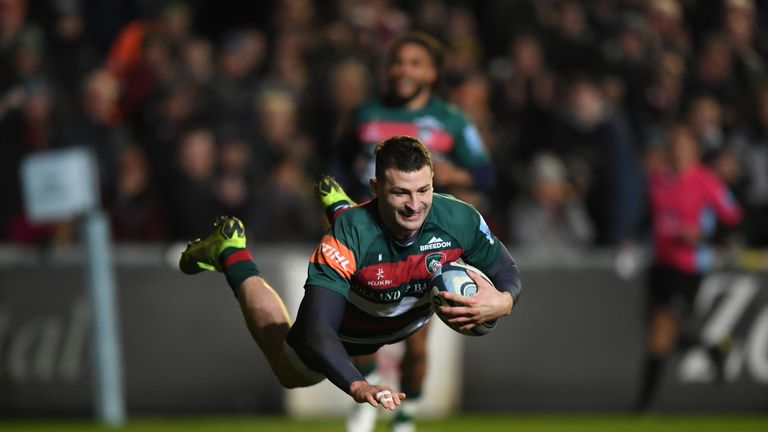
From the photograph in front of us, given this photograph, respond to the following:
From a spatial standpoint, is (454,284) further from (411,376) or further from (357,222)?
(411,376)

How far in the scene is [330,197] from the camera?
747 centimetres

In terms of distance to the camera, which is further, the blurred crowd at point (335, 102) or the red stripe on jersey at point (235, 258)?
the blurred crowd at point (335, 102)

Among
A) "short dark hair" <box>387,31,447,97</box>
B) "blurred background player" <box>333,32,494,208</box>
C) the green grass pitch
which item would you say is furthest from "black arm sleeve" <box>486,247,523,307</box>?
the green grass pitch

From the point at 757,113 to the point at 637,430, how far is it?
15.9 ft

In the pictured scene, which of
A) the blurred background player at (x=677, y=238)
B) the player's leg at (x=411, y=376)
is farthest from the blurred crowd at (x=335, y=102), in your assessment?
the player's leg at (x=411, y=376)

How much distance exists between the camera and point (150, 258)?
12508 mm

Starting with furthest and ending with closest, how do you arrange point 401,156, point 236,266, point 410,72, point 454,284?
point 410,72 → point 236,266 → point 401,156 → point 454,284

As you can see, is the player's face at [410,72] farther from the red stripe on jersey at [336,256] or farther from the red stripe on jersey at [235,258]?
the red stripe on jersey at [336,256]

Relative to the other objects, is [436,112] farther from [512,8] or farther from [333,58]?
[512,8]

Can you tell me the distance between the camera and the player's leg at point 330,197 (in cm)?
743

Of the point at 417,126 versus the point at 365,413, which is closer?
the point at 365,413

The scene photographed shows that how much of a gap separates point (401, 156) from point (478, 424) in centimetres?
556

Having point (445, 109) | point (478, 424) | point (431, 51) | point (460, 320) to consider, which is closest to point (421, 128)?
point (445, 109)

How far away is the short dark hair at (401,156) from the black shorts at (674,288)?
651 centimetres
